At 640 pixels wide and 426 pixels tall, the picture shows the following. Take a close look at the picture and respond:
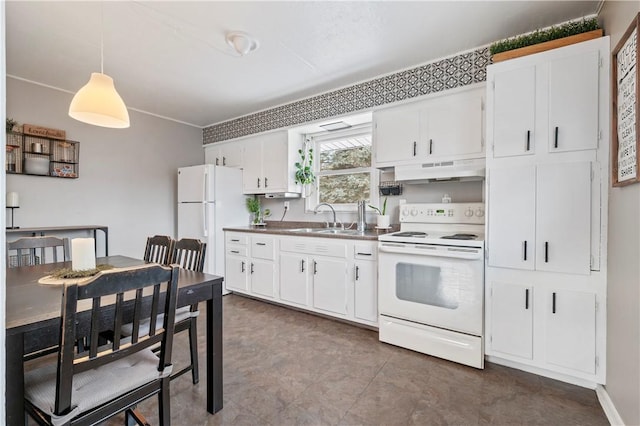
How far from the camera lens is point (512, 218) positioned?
2.15m

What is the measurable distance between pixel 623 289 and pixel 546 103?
1.21 m

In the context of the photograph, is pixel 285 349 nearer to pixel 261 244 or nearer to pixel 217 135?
pixel 261 244

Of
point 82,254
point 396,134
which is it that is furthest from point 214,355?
point 396,134

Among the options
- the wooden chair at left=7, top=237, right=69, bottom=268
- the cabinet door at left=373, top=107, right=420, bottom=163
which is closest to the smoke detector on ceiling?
the cabinet door at left=373, top=107, right=420, bottom=163

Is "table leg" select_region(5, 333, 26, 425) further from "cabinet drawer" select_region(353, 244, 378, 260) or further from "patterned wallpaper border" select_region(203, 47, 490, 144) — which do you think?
"patterned wallpaper border" select_region(203, 47, 490, 144)

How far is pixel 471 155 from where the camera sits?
8.32ft

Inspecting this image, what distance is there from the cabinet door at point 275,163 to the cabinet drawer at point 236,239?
0.69m

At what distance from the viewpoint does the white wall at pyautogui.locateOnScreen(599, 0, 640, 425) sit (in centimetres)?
144

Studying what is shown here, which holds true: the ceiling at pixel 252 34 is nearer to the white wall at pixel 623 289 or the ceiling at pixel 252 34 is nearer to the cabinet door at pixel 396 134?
the cabinet door at pixel 396 134

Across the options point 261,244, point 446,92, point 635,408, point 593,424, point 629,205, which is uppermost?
point 446,92

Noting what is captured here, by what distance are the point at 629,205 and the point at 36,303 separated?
277 cm

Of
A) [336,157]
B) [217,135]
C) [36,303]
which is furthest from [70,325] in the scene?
[217,135]

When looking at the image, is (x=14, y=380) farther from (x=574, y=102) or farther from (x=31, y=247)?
(x=574, y=102)

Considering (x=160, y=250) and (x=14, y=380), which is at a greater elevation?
(x=160, y=250)
